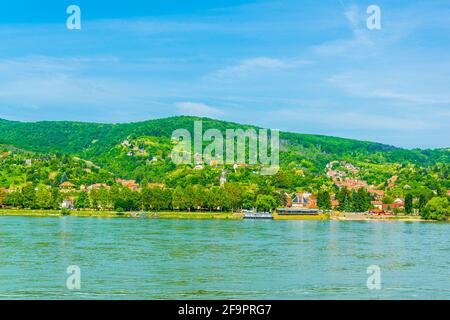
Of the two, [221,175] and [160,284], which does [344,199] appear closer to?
[221,175]

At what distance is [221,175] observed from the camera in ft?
365

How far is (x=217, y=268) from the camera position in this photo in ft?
75.5

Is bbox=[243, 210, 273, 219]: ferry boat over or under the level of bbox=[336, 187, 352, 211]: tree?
under

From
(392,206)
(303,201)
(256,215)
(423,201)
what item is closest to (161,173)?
(303,201)

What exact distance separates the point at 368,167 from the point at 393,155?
30.2m

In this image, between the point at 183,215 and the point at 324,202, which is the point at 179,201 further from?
the point at 324,202

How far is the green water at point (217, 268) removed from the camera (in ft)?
59.7
